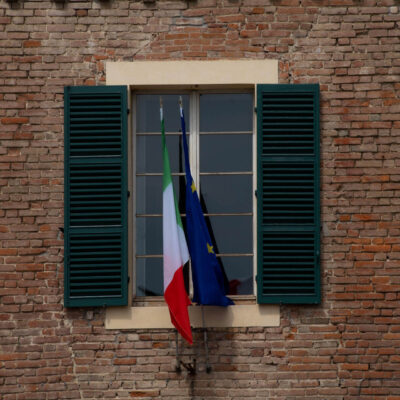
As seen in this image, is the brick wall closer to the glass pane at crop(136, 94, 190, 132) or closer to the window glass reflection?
the glass pane at crop(136, 94, 190, 132)

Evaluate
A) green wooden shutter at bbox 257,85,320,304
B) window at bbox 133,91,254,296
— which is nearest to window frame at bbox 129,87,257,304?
Answer: window at bbox 133,91,254,296

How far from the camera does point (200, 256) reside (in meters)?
7.70

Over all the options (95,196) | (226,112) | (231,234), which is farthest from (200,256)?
(226,112)

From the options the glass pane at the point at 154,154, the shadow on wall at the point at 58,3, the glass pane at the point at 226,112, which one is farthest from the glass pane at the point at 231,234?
the shadow on wall at the point at 58,3

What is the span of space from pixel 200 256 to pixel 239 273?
519 mm

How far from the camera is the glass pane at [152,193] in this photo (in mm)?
8109

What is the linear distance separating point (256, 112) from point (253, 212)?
2.97 feet

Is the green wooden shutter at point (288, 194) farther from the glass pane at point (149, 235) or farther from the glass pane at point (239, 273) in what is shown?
the glass pane at point (149, 235)

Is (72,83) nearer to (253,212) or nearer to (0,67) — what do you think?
(0,67)

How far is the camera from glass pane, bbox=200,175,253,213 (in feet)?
26.5

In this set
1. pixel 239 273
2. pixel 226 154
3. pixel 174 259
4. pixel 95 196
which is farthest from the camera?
pixel 226 154

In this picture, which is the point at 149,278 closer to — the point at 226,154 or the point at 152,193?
the point at 152,193

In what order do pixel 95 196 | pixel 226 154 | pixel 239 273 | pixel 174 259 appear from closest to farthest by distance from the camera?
pixel 174 259, pixel 95 196, pixel 239 273, pixel 226 154

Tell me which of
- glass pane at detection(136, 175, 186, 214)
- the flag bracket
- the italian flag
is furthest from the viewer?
glass pane at detection(136, 175, 186, 214)
